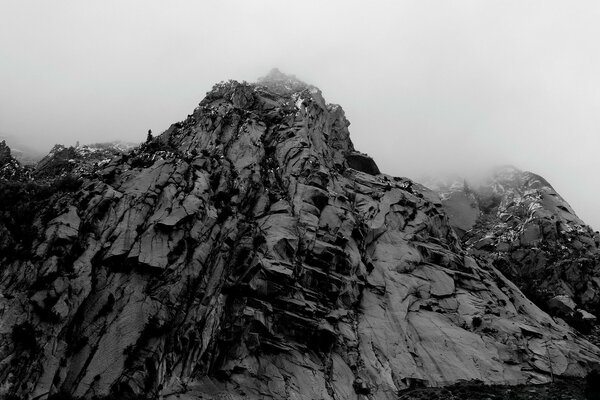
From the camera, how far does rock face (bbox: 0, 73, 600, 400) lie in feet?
156

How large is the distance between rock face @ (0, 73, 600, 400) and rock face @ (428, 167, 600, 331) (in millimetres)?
23136

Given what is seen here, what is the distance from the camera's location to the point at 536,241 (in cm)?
11769

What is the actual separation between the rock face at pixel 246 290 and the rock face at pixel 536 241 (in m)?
23.1

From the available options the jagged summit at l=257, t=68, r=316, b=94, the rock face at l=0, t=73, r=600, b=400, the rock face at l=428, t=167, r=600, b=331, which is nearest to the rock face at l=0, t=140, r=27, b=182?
the rock face at l=0, t=73, r=600, b=400

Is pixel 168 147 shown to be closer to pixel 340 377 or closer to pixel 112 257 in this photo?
pixel 112 257

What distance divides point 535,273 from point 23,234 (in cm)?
10676

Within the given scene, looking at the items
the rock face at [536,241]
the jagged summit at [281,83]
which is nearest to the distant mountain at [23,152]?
the jagged summit at [281,83]

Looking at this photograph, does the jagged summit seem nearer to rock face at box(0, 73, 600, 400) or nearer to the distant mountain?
rock face at box(0, 73, 600, 400)

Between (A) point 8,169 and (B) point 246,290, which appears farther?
(A) point 8,169

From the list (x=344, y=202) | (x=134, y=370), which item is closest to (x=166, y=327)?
(x=134, y=370)

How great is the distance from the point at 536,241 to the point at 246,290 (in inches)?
3591

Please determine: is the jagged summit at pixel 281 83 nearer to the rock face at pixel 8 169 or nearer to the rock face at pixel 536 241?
the rock face at pixel 536 241

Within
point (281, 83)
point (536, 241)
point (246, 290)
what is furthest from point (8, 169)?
point (536, 241)

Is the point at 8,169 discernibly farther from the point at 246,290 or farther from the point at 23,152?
the point at 23,152
